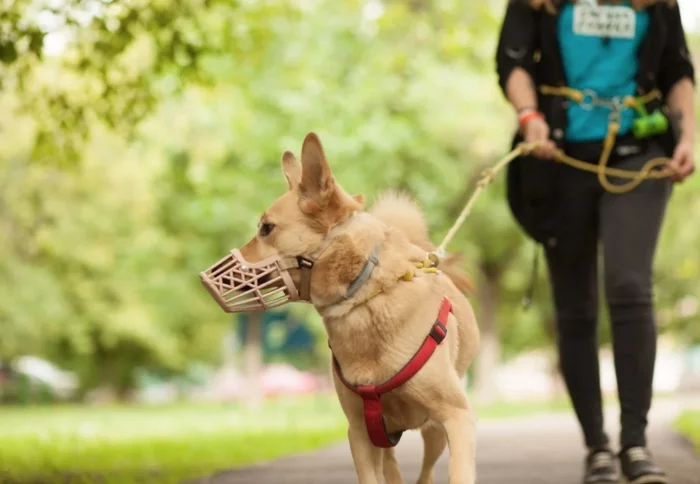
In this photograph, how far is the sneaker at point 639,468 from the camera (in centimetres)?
524

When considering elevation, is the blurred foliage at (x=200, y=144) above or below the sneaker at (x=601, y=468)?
above

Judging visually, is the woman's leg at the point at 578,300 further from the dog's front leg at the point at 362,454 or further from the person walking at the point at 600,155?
the dog's front leg at the point at 362,454

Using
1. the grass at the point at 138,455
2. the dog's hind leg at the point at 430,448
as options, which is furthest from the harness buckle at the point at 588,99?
the grass at the point at 138,455

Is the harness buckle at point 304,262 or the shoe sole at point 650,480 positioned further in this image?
the shoe sole at point 650,480

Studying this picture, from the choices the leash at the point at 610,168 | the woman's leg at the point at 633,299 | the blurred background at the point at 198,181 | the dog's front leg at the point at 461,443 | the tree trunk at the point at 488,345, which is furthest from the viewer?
the tree trunk at the point at 488,345

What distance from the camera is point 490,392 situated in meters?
29.2

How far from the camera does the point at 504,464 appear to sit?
816 centimetres

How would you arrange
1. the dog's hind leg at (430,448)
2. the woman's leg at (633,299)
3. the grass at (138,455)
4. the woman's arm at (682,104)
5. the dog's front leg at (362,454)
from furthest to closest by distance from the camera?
the grass at (138,455), the woman's arm at (682,104), the woman's leg at (633,299), the dog's hind leg at (430,448), the dog's front leg at (362,454)

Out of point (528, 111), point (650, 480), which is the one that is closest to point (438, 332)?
point (650, 480)

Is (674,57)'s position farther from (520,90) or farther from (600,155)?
(520,90)

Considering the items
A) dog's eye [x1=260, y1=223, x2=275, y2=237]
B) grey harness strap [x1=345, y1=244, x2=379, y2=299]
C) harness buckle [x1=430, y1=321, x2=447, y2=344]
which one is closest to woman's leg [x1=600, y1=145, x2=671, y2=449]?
harness buckle [x1=430, y1=321, x2=447, y2=344]

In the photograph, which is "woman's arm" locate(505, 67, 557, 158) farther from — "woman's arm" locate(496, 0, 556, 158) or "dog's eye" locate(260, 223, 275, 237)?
"dog's eye" locate(260, 223, 275, 237)

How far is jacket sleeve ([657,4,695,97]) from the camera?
19.2 feet

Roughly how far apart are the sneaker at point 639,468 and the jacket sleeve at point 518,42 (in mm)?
1996
